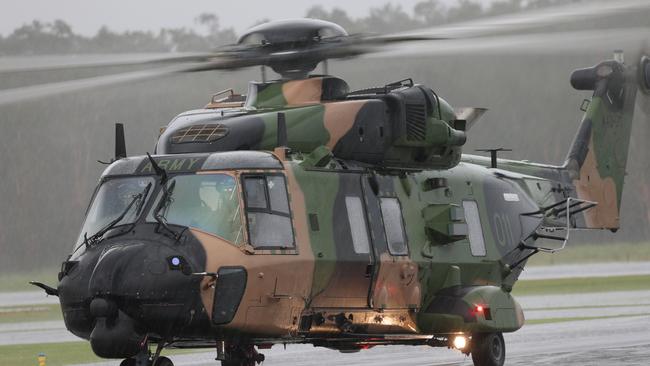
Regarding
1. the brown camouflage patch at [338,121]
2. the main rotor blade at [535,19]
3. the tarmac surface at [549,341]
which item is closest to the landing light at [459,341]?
the tarmac surface at [549,341]

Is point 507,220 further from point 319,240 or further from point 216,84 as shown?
point 216,84

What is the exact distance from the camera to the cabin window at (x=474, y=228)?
17.3 m

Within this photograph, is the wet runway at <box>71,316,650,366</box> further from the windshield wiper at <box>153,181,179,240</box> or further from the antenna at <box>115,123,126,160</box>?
the windshield wiper at <box>153,181,179,240</box>

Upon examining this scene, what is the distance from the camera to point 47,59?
43.8 ft

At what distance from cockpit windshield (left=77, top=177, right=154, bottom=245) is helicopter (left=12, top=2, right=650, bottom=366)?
0.7 inches

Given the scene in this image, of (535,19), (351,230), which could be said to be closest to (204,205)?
(351,230)

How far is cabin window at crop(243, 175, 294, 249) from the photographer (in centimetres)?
1398

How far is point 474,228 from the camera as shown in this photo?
57.2 feet

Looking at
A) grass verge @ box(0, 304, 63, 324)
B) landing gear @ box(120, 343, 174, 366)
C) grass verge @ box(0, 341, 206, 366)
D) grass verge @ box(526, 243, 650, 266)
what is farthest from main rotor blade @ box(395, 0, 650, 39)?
grass verge @ box(526, 243, 650, 266)

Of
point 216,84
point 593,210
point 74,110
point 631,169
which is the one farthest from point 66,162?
point 593,210

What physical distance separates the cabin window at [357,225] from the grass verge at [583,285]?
77.8ft

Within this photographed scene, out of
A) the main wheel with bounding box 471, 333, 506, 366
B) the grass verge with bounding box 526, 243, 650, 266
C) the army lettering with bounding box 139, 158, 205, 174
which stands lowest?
the grass verge with bounding box 526, 243, 650, 266

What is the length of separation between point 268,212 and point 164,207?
106 centimetres

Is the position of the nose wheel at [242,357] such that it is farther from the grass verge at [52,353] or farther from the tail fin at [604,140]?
the tail fin at [604,140]
